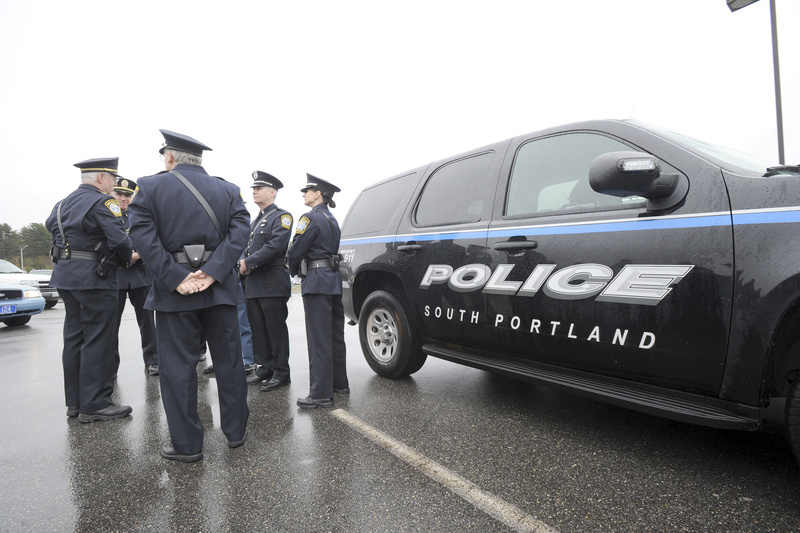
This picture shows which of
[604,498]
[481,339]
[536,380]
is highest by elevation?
[481,339]

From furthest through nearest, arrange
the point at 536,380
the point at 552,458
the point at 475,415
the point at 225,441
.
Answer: the point at 475,415 < the point at 225,441 < the point at 536,380 < the point at 552,458

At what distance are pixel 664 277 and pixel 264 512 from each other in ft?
7.03

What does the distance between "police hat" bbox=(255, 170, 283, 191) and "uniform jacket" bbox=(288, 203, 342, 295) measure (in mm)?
1027

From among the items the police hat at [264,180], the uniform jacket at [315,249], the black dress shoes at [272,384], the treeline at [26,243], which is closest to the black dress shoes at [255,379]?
the black dress shoes at [272,384]

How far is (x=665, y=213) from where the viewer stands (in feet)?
7.02

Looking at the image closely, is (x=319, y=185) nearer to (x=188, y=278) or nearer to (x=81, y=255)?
(x=188, y=278)

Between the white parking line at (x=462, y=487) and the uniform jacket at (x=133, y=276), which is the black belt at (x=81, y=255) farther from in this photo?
the white parking line at (x=462, y=487)

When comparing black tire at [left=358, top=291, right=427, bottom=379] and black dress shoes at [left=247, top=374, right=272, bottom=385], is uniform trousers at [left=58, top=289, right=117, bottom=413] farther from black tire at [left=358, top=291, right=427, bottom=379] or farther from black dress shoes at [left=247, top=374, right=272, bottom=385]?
black tire at [left=358, top=291, right=427, bottom=379]

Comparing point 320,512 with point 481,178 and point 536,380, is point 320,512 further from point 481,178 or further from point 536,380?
point 481,178

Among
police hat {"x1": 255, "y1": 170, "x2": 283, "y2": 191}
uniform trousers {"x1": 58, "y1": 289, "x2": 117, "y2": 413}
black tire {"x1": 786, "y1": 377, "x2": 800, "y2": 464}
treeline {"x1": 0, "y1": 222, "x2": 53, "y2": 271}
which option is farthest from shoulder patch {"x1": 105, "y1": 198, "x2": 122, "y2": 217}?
treeline {"x1": 0, "y1": 222, "x2": 53, "y2": 271}

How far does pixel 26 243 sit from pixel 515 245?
430ft

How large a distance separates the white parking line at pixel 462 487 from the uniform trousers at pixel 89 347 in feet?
6.67

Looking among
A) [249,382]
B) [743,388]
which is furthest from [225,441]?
[743,388]

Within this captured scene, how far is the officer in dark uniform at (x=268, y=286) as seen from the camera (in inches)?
158
